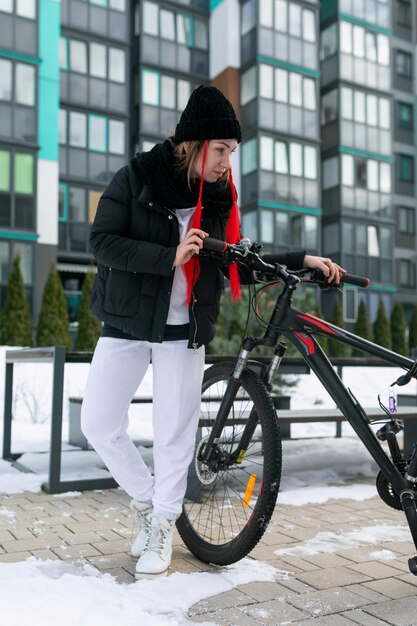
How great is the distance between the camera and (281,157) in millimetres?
25250

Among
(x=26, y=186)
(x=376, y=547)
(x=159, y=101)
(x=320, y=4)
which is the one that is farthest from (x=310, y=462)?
(x=320, y=4)

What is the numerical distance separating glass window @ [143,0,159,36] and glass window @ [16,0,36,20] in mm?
4806

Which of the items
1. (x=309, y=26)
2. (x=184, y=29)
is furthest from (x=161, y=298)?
(x=309, y=26)

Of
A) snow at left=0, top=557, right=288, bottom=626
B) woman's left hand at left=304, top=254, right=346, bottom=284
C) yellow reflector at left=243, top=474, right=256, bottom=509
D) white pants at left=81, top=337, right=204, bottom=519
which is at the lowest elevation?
snow at left=0, top=557, right=288, bottom=626

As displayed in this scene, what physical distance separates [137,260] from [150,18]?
24.0m

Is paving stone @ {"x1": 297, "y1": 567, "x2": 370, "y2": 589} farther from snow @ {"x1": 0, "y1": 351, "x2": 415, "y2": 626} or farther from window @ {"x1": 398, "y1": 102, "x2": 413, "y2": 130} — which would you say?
window @ {"x1": 398, "y1": 102, "x2": 413, "y2": 130}

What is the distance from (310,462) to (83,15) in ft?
69.0

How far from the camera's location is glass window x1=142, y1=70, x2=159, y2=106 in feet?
78.4

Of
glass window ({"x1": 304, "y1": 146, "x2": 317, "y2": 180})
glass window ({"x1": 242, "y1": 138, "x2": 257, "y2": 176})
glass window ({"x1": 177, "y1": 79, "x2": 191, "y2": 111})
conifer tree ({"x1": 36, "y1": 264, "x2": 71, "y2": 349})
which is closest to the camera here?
conifer tree ({"x1": 36, "y1": 264, "x2": 71, "y2": 349})

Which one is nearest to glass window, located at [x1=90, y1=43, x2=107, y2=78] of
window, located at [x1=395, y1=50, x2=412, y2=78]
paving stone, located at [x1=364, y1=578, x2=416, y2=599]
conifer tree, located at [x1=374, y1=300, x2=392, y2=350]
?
conifer tree, located at [x1=374, y1=300, x2=392, y2=350]

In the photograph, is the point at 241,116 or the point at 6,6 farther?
the point at 241,116

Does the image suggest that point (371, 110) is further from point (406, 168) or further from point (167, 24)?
point (167, 24)

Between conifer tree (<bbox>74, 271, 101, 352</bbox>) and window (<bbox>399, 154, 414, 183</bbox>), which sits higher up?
window (<bbox>399, 154, 414, 183</bbox>)

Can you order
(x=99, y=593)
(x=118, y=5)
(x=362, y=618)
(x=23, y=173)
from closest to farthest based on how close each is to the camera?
(x=362, y=618) → (x=99, y=593) → (x=23, y=173) → (x=118, y=5)
